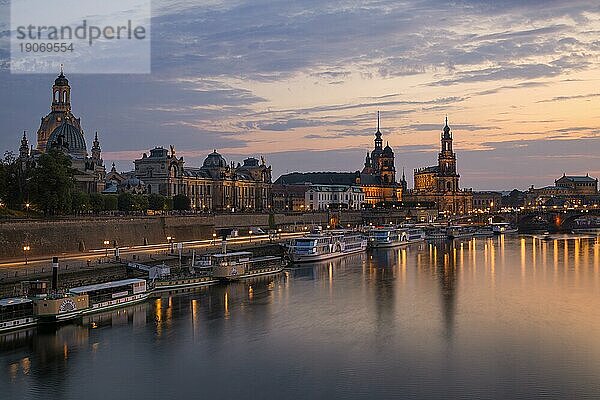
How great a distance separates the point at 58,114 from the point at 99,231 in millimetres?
37127

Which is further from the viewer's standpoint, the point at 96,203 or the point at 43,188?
the point at 96,203

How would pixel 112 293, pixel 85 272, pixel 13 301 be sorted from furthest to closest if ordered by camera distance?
pixel 85 272 < pixel 112 293 < pixel 13 301

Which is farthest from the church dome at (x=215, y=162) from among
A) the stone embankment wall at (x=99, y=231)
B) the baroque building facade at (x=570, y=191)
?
the baroque building facade at (x=570, y=191)

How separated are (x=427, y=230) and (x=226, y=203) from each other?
69.7ft

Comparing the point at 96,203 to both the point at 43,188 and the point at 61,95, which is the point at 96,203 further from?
the point at 61,95

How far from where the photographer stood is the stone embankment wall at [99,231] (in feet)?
104

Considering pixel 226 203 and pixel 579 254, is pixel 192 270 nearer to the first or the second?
pixel 579 254

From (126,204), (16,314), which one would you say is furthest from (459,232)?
(16,314)

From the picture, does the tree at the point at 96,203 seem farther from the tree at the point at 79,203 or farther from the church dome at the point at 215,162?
the church dome at the point at 215,162

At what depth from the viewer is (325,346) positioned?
2156 centimetres

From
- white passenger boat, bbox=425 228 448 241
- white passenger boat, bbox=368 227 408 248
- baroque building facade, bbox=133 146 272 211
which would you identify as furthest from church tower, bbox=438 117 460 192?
white passenger boat, bbox=368 227 408 248

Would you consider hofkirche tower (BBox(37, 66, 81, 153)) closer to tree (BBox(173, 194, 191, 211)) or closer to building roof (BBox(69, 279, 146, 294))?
tree (BBox(173, 194, 191, 211))

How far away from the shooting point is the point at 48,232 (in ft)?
111

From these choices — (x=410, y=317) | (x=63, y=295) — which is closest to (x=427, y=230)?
(x=410, y=317)
